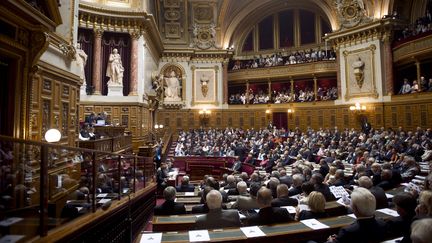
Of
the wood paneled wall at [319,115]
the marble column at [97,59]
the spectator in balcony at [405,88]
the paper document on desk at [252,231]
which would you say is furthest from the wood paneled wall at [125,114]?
the spectator in balcony at [405,88]

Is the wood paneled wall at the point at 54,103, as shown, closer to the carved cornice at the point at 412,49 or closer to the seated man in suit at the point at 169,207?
the seated man in suit at the point at 169,207

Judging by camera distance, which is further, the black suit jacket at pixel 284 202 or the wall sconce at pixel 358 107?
the wall sconce at pixel 358 107

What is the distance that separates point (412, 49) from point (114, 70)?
15912 millimetres

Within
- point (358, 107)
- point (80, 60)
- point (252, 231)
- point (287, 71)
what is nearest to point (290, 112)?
point (287, 71)

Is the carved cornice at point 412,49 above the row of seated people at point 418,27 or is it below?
below

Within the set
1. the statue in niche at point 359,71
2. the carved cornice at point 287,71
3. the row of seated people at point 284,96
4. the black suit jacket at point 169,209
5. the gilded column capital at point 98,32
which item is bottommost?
the black suit jacket at point 169,209

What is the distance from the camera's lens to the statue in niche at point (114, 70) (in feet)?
50.6

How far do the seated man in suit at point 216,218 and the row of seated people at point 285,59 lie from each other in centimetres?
2028

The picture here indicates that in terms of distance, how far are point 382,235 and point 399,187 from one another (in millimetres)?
3475

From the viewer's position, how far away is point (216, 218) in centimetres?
346

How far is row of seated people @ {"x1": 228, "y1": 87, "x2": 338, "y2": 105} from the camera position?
21484 millimetres

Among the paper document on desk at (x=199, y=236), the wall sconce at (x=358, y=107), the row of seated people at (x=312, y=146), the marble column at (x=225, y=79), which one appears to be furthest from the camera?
the marble column at (x=225, y=79)

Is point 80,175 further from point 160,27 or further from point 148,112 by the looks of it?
point 160,27

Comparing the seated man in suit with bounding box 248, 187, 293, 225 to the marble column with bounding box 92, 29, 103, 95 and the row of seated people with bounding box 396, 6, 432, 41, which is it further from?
the row of seated people with bounding box 396, 6, 432, 41
